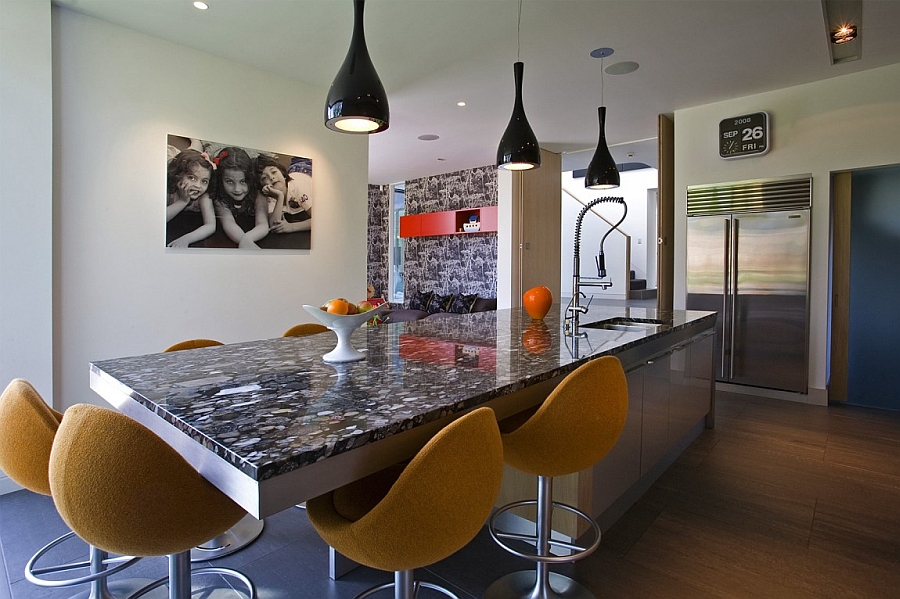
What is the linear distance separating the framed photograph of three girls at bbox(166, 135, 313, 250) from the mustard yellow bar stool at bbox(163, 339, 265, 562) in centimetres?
178

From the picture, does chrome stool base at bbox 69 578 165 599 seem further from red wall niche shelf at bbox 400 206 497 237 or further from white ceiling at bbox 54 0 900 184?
red wall niche shelf at bbox 400 206 497 237

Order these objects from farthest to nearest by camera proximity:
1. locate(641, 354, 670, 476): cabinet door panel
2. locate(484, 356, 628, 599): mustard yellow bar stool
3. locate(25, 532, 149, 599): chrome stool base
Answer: locate(641, 354, 670, 476): cabinet door panel < locate(25, 532, 149, 599): chrome stool base < locate(484, 356, 628, 599): mustard yellow bar stool

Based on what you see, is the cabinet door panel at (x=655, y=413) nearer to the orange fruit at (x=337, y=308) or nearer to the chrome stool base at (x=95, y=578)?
the orange fruit at (x=337, y=308)

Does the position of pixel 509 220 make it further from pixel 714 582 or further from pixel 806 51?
pixel 714 582

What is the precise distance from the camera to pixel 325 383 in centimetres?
140

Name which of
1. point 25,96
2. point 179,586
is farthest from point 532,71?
point 179,586

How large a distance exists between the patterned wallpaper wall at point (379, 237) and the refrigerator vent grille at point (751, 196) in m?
6.37

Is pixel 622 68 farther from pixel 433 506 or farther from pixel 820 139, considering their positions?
pixel 433 506

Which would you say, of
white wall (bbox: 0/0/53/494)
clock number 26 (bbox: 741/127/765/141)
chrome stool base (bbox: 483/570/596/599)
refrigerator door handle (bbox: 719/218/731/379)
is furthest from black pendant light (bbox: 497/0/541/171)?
clock number 26 (bbox: 741/127/765/141)

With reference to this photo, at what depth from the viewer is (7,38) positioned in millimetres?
2787

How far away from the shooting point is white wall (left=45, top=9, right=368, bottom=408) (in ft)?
10.4

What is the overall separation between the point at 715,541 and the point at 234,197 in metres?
3.81

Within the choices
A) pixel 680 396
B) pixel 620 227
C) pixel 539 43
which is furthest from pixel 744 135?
pixel 620 227

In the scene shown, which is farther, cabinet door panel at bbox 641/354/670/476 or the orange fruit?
cabinet door panel at bbox 641/354/670/476
